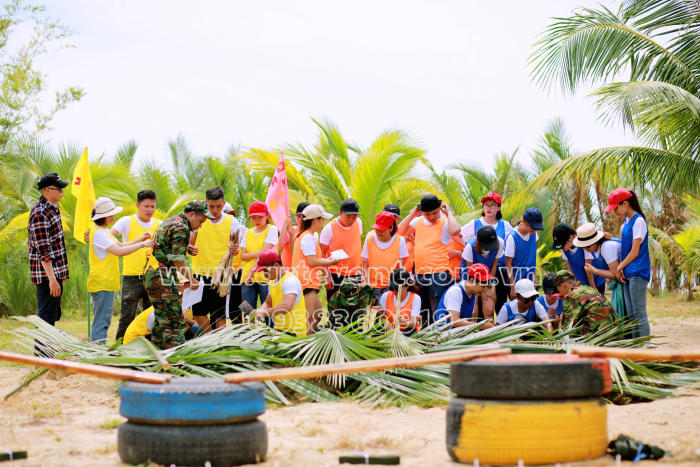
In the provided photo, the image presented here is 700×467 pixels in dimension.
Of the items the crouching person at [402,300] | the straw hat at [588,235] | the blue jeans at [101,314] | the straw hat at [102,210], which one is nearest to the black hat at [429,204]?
the crouching person at [402,300]

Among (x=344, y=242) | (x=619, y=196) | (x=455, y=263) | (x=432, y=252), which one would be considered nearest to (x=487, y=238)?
(x=432, y=252)

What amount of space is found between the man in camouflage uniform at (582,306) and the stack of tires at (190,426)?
3.81m

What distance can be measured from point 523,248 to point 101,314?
471 cm

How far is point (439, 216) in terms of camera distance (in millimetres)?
8320

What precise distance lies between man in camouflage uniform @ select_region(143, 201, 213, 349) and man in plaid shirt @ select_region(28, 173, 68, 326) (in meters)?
1.45

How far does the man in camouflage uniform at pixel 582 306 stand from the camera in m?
6.64

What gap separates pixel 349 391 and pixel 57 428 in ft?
7.39

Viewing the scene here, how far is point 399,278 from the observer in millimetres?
7352

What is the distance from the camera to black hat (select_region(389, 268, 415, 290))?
7.36 meters

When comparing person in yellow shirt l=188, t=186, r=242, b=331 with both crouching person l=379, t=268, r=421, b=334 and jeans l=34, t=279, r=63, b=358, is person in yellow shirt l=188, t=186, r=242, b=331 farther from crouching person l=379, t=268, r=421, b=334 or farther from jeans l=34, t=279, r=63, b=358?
crouching person l=379, t=268, r=421, b=334

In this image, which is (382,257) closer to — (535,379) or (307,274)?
(307,274)

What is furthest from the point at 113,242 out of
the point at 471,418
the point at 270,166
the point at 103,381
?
the point at 270,166

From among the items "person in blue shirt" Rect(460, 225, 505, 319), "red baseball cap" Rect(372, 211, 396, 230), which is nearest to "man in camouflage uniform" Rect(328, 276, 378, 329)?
"red baseball cap" Rect(372, 211, 396, 230)

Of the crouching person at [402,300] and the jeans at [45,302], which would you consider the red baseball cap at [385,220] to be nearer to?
the crouching person at [402,300]
